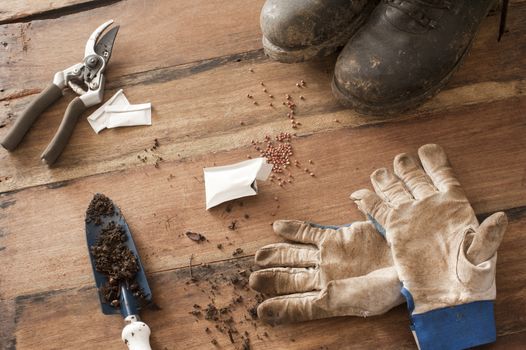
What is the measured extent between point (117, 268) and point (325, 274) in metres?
0.46

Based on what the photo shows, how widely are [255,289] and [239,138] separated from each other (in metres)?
0.40

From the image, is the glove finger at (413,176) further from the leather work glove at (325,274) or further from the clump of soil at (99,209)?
the clump of soil at (99,209)

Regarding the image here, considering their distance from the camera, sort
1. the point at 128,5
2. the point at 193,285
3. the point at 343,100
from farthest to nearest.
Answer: the point at 128,5
the point at 343,100
the point at 193,285

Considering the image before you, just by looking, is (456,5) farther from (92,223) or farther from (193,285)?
(92,223)

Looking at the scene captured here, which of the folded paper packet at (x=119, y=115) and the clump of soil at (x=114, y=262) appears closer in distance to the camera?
the clump of soil at (x=114, y=262)

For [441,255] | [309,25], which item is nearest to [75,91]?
[309,25]

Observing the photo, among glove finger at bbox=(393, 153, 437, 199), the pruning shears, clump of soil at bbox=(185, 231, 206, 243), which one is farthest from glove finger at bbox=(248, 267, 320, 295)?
the pruning shears

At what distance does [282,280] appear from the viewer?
1243 millimetres

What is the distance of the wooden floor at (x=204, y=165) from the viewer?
4.17 feet

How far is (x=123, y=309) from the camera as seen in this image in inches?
49.3

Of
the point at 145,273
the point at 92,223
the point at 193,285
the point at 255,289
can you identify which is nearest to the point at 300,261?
the point at 255,289

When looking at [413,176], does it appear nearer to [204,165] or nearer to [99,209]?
[204,165]

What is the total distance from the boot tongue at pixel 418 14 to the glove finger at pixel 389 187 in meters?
0.33

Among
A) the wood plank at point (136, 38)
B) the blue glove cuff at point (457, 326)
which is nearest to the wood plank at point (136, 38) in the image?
the wood plank at point (136, 38)
